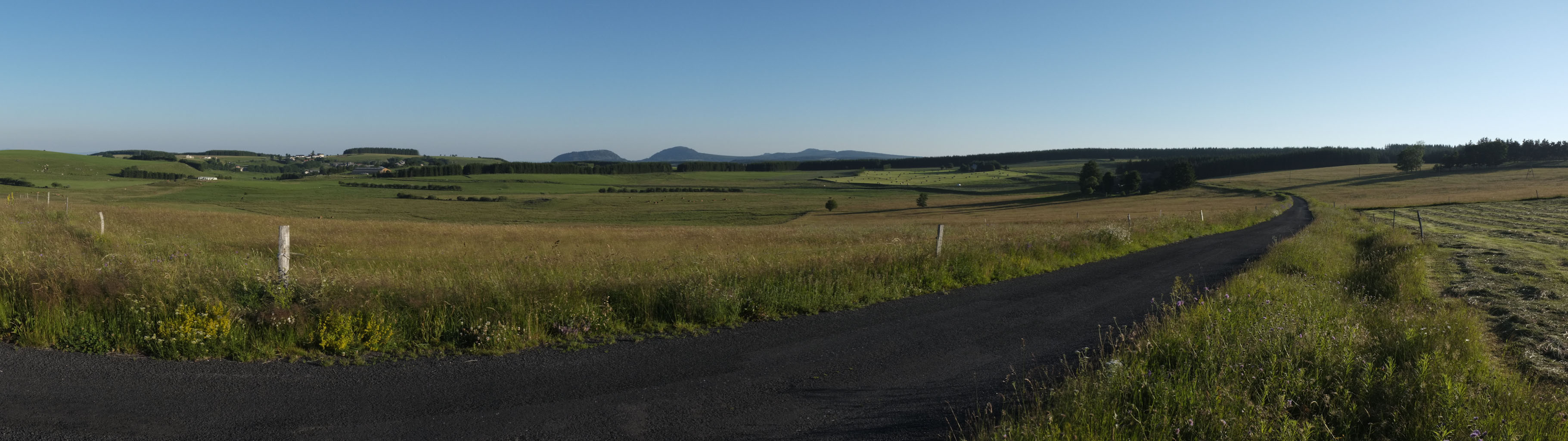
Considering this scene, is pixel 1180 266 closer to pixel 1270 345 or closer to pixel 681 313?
pixel 1270 345

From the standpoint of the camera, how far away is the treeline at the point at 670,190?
123562 millimetres

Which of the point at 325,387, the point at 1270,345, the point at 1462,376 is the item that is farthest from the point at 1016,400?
the point at 325,387

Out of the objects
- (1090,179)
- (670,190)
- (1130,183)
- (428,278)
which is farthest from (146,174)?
(1130,183)

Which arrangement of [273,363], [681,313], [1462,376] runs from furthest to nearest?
1. [681,313]
2. [273,363]
3. [1462,376]

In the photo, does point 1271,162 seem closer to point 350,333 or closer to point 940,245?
point 940,245

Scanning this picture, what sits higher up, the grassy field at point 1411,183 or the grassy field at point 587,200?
the grassy field at point 1411,183

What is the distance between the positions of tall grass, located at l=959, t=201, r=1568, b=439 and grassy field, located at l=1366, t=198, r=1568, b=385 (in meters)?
0.50

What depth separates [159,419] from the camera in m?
5.07

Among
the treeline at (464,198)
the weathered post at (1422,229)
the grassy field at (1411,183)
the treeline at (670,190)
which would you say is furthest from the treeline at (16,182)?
the grassy field at (1411,183)

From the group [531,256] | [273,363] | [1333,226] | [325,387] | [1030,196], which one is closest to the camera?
[325,387]

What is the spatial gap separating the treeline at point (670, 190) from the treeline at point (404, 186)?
24.8m

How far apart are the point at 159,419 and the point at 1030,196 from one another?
11242cm

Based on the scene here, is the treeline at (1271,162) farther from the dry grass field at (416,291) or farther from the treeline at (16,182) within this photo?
the treeline at (16,182)

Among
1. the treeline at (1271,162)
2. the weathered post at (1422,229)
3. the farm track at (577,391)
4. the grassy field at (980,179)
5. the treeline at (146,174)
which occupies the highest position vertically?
the treeline at (1271,162)
